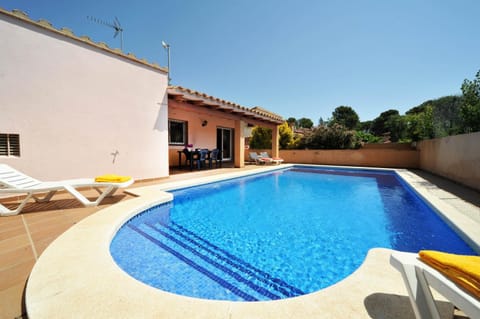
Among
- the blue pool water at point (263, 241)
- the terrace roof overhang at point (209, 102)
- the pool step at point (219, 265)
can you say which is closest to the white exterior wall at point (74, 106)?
the terrace roof overhang at point (209, 102)

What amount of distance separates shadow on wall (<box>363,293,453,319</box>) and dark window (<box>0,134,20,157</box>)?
24.4 ft

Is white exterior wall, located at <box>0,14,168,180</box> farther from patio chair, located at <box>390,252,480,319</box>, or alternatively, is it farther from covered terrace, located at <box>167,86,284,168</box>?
patio chair, located at <box>390,252,480,319</box>

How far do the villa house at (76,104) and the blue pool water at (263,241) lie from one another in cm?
253

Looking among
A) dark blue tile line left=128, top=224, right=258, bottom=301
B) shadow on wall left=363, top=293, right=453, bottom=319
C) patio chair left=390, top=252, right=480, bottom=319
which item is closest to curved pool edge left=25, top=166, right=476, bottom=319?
shadow on wall left=363, top=293, right=453, bottom=319

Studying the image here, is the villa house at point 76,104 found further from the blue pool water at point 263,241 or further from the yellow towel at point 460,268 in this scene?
the yellow towel at point 460,268

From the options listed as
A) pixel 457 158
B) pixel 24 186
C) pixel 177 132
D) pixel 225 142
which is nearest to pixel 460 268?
pixel 24 186

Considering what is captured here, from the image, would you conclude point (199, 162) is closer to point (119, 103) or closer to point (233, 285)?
point (119, 103)

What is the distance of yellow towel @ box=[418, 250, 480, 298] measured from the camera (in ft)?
3.59

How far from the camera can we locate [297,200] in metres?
6.28

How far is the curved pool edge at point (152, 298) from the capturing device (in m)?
1.50

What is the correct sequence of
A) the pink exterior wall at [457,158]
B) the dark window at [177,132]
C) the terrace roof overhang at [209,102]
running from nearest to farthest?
the pink exterior wall at [457,158] < the terrace roof overhang at [209,102] < the dark window at [177,132]

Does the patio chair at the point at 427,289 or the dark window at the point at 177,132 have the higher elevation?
the dark window at the point at 177,132

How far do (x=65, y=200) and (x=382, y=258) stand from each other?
640 centimetres

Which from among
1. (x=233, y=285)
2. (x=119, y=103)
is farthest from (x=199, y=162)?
(x=233, y=285)
